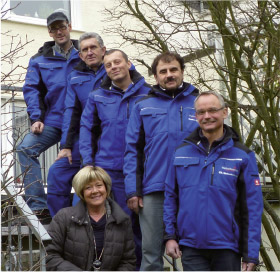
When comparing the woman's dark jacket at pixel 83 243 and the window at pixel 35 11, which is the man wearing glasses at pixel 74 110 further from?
the window at pixel 35 11

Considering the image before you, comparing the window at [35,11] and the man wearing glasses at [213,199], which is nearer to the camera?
the man wearing glasses at [213,199]

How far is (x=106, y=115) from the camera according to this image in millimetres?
5652

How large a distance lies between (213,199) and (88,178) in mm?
1047

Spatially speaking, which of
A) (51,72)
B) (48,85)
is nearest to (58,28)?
(51,72)

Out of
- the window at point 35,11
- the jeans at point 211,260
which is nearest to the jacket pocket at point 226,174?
the jeans at point 211,260

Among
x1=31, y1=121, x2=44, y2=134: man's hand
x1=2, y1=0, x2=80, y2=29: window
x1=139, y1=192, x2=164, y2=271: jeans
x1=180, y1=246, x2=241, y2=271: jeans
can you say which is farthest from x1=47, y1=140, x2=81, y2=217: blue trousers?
x1=2, y1=0, x2=80, y2=29: window

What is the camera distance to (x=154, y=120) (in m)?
5.26

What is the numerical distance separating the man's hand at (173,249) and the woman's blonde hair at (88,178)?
0.69 m

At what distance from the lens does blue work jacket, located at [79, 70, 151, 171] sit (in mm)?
5594

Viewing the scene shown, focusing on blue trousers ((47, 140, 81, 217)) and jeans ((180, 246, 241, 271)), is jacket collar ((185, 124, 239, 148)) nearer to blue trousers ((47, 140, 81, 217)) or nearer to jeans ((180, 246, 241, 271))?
jeans ((180, 246, 241, 271))

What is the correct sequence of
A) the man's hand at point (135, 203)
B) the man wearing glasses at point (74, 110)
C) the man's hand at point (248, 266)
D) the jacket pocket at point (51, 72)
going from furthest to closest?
the jacket pocket at point (51, 72), the man wearing glasses at point (74, 110), the man's hand at point (135, 203), the man's hand at point (248, 266)

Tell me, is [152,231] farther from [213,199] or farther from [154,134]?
[154,134]

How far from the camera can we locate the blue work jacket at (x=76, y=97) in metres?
6.02

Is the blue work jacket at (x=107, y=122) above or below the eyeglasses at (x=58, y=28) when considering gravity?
below
